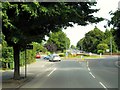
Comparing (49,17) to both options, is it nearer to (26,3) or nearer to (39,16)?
(39,16)

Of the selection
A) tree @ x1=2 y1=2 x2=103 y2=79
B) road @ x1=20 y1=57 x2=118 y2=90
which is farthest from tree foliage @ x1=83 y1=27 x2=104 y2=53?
tree @ x1=2 y1=2 x2=103 y2=79

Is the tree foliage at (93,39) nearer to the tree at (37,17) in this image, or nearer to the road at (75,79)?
the road at (75,79)

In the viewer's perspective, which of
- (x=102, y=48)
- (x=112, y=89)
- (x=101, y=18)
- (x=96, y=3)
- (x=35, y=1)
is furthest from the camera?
(x=102, y=48)

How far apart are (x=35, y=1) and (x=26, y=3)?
2.48ft

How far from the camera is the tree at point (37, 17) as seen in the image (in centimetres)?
1963

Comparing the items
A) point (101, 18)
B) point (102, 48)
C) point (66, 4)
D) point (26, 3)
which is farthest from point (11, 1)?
point (102, 48)

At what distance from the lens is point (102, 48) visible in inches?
5674

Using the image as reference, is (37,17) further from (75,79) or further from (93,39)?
(93,39)

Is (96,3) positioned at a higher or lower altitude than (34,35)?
higher

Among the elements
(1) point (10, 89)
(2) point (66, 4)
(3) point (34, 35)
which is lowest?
(1) point (10, 89)

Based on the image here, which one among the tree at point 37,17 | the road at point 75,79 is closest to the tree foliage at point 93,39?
the road at point 75,79

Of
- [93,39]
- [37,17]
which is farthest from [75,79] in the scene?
[93,39]

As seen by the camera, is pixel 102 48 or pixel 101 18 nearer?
pixel 101 18

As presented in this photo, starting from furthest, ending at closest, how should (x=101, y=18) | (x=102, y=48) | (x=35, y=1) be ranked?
(x=102, y=48)
(x=101, y=18)
(x=35, y=1)
